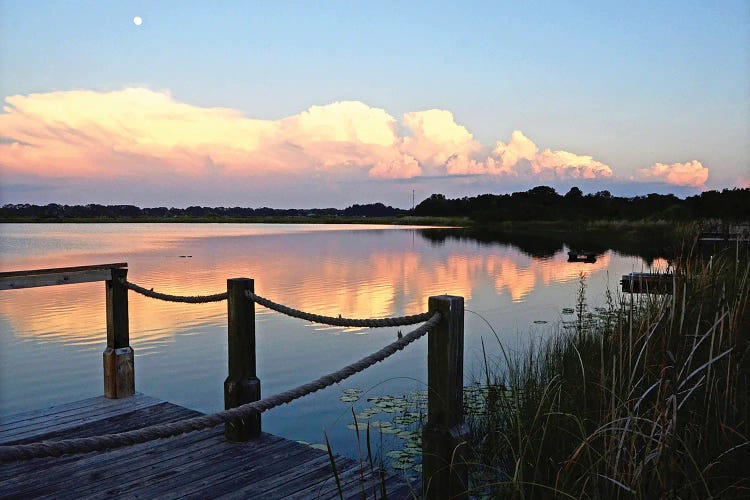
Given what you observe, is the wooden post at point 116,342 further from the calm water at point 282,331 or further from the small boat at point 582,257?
the small boat at point 582,257

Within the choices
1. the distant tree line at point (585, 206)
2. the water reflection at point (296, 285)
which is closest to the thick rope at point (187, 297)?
the water reflection at point (296, 285)

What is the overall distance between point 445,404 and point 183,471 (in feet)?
6.91

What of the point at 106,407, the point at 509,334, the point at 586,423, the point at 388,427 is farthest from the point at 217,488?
the point at 509,334

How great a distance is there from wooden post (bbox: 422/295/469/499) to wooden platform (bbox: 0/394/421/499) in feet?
1.24

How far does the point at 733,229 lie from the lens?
80.1 feet

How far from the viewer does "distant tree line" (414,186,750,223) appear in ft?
192

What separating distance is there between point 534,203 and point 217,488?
329 feet

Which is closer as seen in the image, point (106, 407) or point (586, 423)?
point (586, 423)

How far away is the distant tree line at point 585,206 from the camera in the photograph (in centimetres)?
5841

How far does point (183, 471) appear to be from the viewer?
409cm

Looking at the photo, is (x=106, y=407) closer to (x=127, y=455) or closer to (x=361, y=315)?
(x=127, y=455)

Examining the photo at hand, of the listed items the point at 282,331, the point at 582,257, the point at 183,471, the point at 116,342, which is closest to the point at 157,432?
the point at 183,471

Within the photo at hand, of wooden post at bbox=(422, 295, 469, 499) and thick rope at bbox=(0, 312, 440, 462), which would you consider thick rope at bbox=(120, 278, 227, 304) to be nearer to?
thick rope at bbox=(0, 312, 440, 462)

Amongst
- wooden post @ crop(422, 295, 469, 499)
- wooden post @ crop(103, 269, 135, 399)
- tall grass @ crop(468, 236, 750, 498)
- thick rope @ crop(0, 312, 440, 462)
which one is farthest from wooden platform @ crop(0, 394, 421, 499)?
tall grass @ crop(468, 236, 750, 498)
